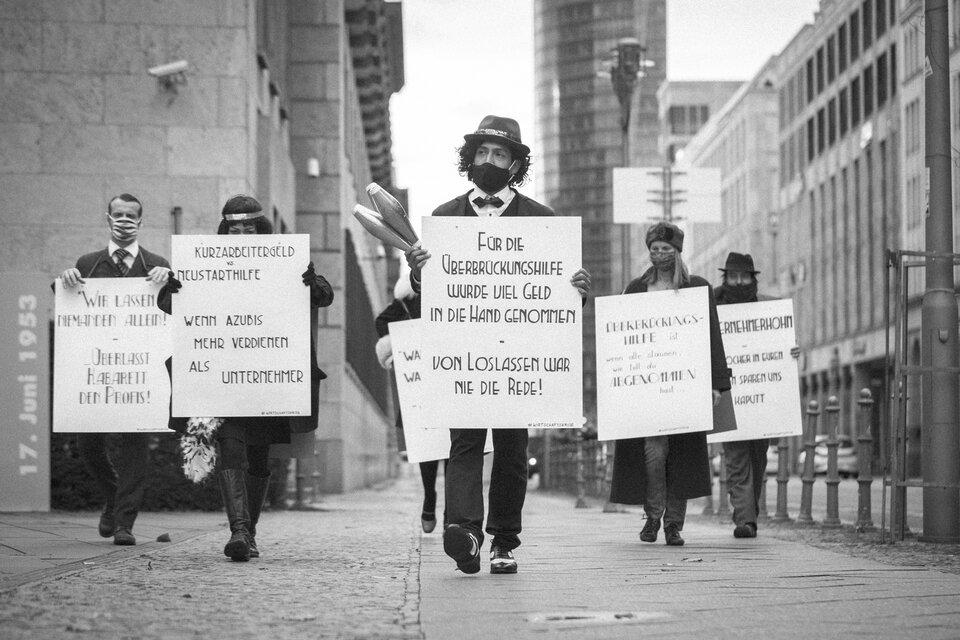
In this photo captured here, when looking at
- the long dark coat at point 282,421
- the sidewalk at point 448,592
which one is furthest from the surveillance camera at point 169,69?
the long dark coat at point 282,421

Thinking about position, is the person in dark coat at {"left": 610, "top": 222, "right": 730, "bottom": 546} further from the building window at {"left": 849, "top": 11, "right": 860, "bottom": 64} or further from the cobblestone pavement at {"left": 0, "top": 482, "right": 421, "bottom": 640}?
the building window at {"left": 849, "top": 11, "right": 860, "bottom": 64}

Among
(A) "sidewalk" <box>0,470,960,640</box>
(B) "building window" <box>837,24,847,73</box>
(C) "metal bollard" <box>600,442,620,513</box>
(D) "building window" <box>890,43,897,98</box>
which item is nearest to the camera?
(A) "sidewalk" <box>0,470,960,640</box>

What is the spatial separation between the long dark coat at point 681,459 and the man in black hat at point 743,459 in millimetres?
743

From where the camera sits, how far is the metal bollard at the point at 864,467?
12297 millimetres

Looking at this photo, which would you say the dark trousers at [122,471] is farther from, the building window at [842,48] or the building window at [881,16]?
the building window at [842,48]

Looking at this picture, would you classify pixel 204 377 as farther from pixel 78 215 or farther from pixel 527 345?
pixel 78 215

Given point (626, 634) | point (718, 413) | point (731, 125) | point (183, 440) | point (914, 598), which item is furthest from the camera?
point (731, 125)

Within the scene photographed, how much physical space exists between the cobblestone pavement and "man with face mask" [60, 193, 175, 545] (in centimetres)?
36

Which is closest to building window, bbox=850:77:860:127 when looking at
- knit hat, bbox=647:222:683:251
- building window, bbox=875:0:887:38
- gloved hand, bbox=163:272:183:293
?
building window, bbox=875:0:887:38

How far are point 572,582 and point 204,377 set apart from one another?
2522 mm

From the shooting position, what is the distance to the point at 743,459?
12.0 m

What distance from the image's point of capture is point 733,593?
276 inches

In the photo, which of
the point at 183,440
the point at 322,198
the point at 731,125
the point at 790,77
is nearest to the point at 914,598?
the point at 183,440

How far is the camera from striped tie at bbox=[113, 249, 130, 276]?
1055 centimetres
